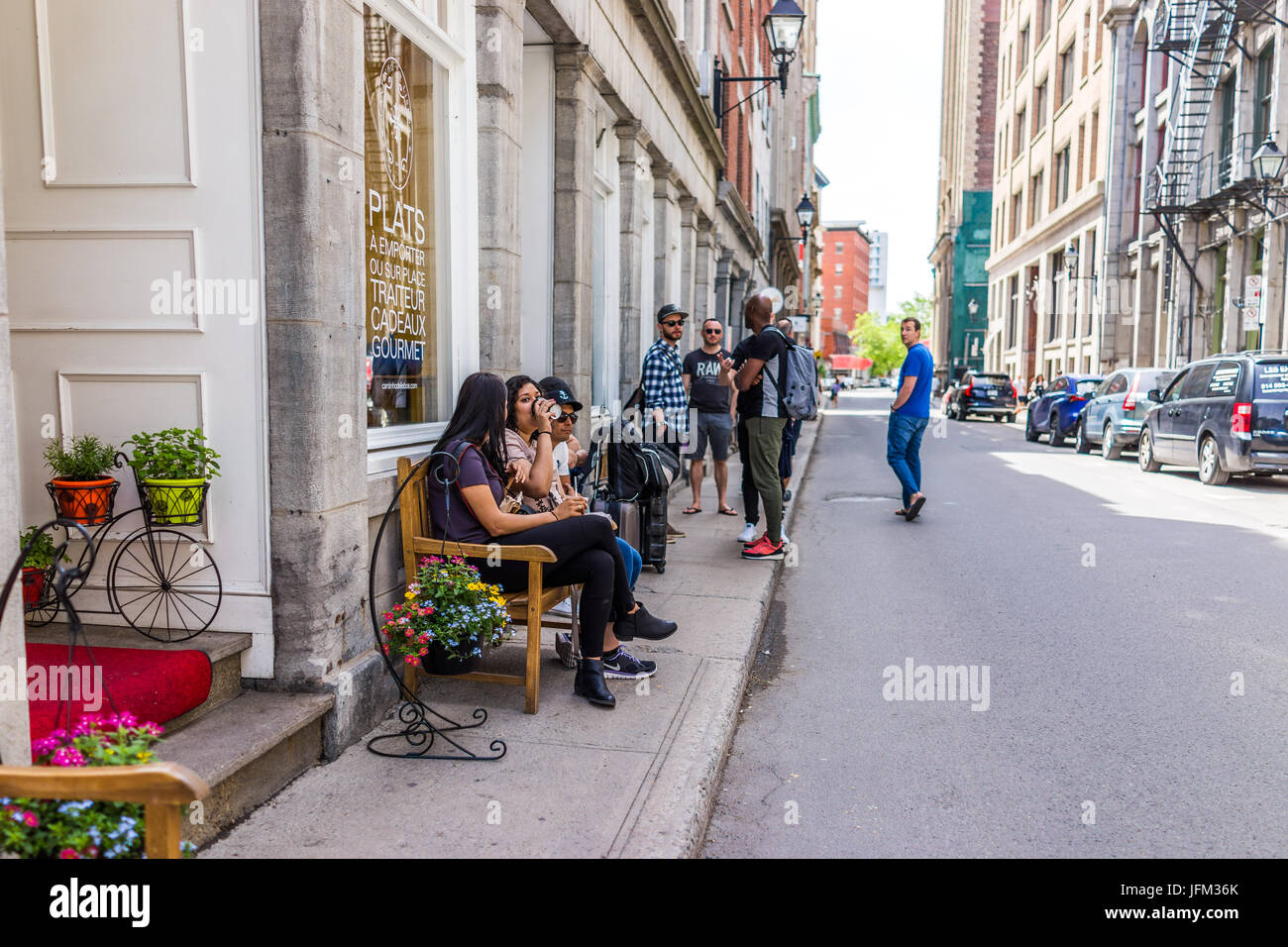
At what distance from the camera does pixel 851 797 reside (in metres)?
4.09

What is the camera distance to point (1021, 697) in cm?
530

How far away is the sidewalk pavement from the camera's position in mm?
3383

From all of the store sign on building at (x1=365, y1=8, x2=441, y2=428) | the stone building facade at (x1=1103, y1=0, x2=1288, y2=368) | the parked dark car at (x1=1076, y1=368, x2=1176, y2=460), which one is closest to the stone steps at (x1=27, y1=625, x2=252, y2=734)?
the store sign on building at (x1=365, y1=8, x2=441, y2=428)

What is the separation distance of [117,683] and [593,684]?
6.80ft

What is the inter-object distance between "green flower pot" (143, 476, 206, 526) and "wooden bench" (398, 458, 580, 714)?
99 cm

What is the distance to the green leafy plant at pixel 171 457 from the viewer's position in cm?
393

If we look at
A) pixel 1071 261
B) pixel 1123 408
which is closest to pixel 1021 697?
pixel 1123 408

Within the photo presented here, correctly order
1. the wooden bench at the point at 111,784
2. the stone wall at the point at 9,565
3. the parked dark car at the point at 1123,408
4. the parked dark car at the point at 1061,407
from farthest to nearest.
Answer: the parked dark car at the point at 1061,407 < the parked dark car at the point at 1123,408 < the stone wall at the point at 9,565 < the wooden bench at the point at 111,784

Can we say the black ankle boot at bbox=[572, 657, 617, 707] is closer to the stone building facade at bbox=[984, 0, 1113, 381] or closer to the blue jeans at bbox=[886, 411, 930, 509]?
the blue jeans at bbox=[886, 411, 930, 509]

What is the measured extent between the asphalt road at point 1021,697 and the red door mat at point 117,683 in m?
2.01

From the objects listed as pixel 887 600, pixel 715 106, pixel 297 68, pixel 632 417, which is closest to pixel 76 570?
pixel 297 68

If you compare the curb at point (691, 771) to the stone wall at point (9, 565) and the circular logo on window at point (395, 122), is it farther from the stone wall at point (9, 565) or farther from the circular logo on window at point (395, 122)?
the circular logo on window at point (395, 122)

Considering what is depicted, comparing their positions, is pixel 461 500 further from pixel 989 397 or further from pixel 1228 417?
pixel 989 397

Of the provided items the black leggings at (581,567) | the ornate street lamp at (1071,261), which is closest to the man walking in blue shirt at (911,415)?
the black leggings at (581,567)
